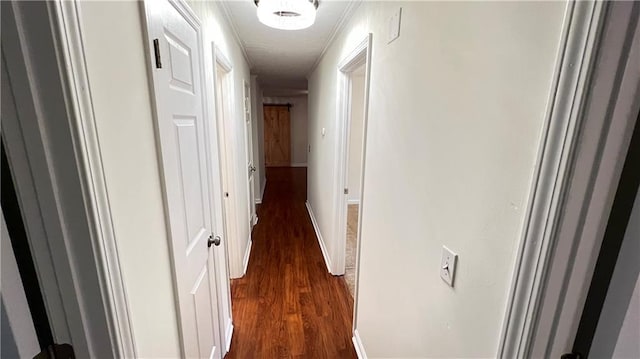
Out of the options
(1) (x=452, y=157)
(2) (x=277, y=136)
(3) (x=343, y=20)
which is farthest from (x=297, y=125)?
(1) (x=452, y=157)

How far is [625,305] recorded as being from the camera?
544mm

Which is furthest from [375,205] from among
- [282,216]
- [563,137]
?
[282,216]

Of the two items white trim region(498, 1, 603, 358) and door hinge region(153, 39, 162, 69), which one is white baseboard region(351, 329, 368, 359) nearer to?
white trim region(498, 1, 603, 358)

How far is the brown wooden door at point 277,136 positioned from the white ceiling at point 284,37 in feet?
14.0

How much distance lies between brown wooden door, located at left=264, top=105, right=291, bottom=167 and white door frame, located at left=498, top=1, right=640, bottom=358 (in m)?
8.15

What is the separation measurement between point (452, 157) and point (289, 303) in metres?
1.98

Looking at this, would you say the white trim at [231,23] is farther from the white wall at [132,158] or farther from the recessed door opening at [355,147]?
the recessed door opening at [355,147]

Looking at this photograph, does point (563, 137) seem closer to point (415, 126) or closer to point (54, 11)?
point (415, 126)

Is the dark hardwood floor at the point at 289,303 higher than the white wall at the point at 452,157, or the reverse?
the white wall at the point at 452,157

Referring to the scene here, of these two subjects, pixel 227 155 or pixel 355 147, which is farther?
pixel 355 147

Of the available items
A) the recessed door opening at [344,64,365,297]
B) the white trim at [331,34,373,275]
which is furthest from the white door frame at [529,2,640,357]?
the recessed door opening at [344,64,365,297]

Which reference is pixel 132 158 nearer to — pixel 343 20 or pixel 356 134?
pixel 343 20

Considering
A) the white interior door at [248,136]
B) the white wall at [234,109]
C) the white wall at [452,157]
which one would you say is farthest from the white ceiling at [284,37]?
→ the white wall at [452,157]

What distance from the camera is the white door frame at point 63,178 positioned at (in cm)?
47
